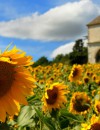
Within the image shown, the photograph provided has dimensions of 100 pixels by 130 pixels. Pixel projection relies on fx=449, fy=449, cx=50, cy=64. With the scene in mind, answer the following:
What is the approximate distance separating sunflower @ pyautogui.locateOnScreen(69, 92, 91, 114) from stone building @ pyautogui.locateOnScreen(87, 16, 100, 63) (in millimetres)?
51704

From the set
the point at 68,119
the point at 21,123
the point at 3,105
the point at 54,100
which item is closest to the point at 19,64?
the point at 3,105

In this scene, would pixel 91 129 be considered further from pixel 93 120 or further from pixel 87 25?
pixel 87 25

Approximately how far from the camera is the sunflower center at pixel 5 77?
1560 mm

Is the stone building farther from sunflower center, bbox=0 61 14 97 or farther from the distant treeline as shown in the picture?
sunflower center, bbox=0 61 14 97

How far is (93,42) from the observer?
189 feet

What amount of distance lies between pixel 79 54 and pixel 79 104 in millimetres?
47786

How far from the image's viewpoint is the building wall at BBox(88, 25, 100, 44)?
190 feet

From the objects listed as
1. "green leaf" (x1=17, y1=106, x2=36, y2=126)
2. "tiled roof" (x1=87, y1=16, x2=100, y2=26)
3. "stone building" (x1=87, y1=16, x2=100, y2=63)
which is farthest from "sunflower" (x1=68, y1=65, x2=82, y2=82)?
"tiled roof" (x1=87, y1=16, x2=100, y2=26)

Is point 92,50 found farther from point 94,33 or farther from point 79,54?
point 79,54

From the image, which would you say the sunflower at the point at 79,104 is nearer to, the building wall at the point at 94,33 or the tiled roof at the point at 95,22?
the building wall at the point at 94,33

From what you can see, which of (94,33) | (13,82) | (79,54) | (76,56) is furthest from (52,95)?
(94,33)

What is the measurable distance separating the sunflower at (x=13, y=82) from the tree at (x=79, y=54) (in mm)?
42754

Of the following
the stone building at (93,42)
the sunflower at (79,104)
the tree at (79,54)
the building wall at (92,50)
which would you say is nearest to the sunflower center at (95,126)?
the sunflower at (79,104)

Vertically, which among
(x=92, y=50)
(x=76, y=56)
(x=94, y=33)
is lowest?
(x=76, y=56)
